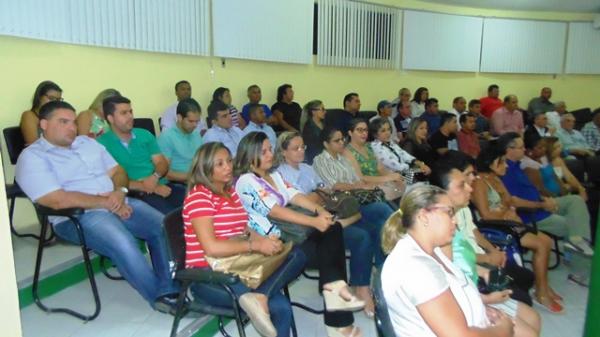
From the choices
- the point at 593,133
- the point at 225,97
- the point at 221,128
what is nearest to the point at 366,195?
the point at 221,128

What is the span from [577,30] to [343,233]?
837 cm

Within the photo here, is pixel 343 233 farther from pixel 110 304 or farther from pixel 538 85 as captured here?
pixel 538 85

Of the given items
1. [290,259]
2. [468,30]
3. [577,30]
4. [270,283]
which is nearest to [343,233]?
[290,259]

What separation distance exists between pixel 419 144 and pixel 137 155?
2640 millimetres

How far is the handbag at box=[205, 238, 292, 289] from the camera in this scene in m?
2.02

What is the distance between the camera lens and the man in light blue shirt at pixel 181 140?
3693mm

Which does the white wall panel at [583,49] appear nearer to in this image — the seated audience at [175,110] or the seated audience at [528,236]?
the seated audience at [528,236]

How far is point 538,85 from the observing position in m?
9.09

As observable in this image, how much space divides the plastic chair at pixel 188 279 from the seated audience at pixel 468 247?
87 cm

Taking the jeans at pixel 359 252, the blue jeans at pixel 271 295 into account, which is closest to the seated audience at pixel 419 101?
the jeans at pixel 359 252

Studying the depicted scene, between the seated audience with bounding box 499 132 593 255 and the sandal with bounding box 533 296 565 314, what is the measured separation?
585 millimetres

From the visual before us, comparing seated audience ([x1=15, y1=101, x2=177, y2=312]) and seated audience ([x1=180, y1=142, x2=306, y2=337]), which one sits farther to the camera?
seated audience ([x1=15, y1=101, x2=177, y2=312])

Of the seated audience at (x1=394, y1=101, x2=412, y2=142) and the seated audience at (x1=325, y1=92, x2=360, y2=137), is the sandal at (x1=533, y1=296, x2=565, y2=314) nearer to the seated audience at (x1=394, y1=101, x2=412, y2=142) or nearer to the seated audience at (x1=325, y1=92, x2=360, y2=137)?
the seated audience at (x1=325, y1=92, x2=360, y2=137)

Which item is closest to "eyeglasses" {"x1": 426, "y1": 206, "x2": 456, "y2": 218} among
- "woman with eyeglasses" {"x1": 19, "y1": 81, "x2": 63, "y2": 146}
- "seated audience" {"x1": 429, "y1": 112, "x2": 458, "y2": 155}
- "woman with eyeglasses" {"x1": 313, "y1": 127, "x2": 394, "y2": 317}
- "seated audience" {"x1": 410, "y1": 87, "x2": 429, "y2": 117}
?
"woman with eyeglasses" {"x1": 313, "y1": 127, "x2": 394, "y2": 317}
